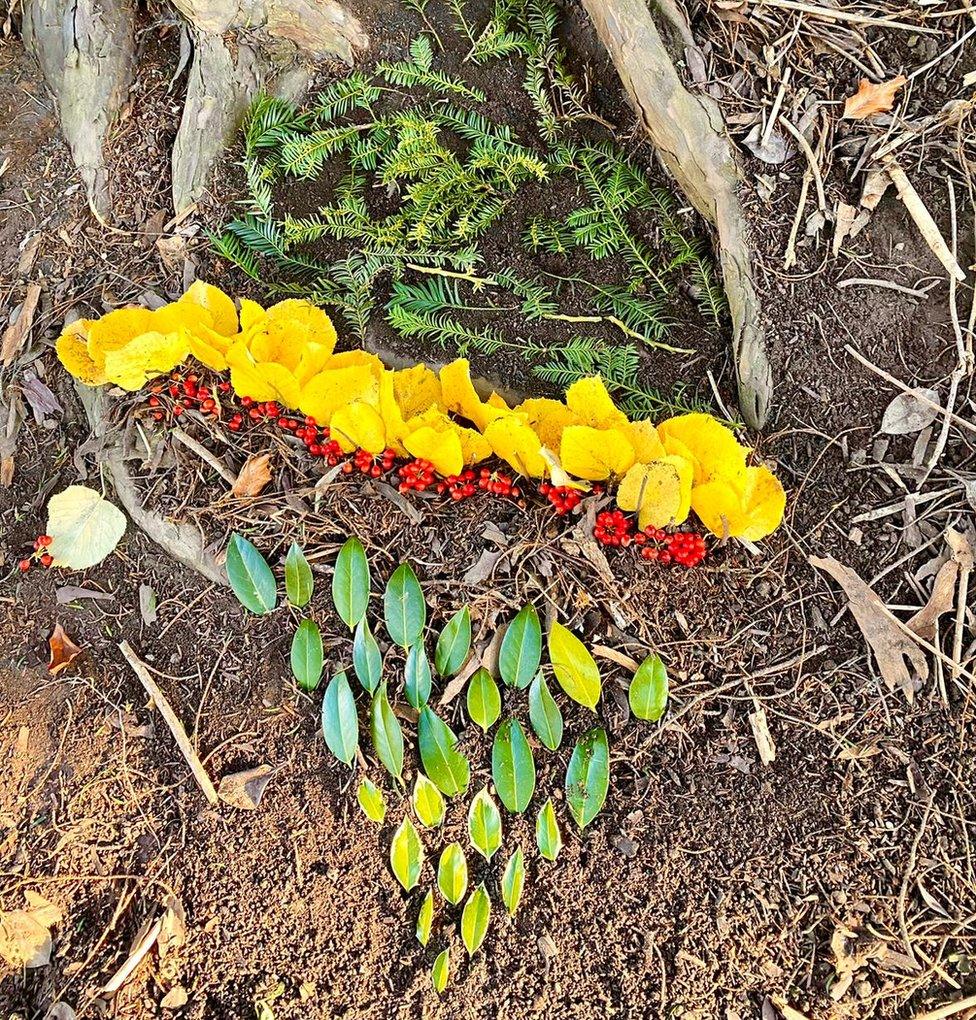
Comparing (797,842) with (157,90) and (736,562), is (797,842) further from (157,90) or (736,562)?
(157,90)

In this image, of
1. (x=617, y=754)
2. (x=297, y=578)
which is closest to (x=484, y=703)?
(x=617, y=754)

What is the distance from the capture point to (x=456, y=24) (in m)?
2.63

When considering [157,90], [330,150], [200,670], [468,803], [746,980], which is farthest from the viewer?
[157,90]

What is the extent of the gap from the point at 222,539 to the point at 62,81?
72.5 inches

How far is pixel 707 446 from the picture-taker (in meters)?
2.19

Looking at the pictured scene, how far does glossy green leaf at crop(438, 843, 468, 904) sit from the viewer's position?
2084 millimetres

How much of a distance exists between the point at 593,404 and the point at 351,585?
83cm

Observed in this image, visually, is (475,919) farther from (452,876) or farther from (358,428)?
(358,428)

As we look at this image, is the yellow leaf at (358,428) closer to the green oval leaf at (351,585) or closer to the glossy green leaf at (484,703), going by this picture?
the green oval leaf at (351,585)

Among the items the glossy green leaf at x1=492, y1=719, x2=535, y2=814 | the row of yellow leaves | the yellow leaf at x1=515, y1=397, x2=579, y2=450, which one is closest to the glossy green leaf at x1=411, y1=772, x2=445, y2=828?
the glossy green leaf at x1=492, y1=719, x2=535, y2=814

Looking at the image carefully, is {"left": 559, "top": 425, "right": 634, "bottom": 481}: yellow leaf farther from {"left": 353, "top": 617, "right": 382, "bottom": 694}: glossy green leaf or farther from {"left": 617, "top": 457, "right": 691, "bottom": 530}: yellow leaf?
{"left": 353, "top": 617, "right": 382, "bottom": 694}: glossy green leaf

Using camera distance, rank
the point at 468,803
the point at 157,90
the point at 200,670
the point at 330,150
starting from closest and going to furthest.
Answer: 1. the point at 468,803
2. the point at 200,670
3. the point at 330,150
4. the point at 157,90

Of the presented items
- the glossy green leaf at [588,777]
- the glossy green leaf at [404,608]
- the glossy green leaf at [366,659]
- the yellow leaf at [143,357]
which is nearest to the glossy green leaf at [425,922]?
the glossy green leaf at [588,777]

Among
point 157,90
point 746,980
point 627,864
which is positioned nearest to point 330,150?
point 157,90
